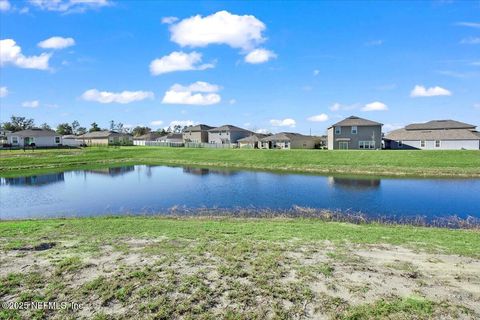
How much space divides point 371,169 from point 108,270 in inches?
1535

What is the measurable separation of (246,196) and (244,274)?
1685 cm

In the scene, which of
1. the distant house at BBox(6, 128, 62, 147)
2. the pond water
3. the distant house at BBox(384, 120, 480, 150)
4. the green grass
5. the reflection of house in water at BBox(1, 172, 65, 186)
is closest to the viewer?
the pond water

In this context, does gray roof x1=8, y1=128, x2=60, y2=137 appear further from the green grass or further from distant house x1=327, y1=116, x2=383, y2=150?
distant house x1=327, y1=116, x2=383, y2=150

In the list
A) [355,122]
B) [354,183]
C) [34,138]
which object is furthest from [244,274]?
[34,138]

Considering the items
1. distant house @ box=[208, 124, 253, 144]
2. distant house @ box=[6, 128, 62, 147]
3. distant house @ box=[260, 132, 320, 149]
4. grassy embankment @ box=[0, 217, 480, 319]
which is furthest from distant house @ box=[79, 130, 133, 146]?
grassy embankment @ box=[0, 217, 480, 319]

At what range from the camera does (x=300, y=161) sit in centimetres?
4925

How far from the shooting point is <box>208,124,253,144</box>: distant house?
313ft

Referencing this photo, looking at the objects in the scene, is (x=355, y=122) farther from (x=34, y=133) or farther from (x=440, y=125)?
(x=34, y=133)

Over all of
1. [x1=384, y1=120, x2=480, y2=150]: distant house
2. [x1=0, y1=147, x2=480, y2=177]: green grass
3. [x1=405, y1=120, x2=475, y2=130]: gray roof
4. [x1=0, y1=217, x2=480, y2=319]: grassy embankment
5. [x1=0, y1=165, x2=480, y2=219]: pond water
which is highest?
[x1=405, y1=120, x2=475, y2=130]: gray roof

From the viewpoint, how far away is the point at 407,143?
66.8 metres

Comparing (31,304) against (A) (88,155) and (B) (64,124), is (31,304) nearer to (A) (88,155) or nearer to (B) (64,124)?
(A) (88,155)

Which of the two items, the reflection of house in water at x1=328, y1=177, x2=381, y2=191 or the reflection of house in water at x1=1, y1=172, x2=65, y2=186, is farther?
the reflection of house in water at x1=1, y1=172, x2=65, y2=186

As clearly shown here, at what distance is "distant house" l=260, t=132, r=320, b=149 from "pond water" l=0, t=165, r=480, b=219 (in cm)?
4333

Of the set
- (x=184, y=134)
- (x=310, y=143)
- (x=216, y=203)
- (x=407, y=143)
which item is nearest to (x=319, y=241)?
(x=216, y=203)
